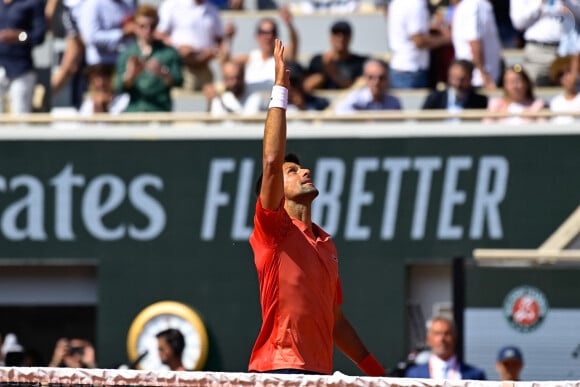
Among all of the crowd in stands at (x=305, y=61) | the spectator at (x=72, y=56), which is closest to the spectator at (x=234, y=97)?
the crowd in stands at (x=305, y=61)

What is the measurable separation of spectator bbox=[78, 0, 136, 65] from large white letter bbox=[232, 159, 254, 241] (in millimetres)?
1806

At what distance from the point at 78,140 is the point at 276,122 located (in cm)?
702

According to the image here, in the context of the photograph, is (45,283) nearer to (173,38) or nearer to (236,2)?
(173,38)

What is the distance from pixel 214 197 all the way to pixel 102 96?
1.27 meters

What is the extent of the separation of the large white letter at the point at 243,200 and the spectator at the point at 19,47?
6.26 ft

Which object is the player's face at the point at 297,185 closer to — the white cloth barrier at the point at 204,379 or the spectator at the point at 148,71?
the white cloth barrier at the point at 204,379

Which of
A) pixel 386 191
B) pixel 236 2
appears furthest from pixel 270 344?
pixel 236 2

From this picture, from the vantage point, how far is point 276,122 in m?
6.32

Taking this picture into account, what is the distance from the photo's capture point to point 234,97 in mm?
13164

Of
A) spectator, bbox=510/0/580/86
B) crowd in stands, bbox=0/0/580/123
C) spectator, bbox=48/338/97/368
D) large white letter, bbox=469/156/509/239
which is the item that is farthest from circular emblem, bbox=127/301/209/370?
spectator, bbox=510/0/580/86

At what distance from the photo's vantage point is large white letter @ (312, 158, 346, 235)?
1284 cm

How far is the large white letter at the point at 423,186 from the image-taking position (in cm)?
1269

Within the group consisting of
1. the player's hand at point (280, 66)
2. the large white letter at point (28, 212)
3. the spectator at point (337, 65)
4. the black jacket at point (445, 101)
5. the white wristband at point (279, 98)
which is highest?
the spectator at point (337, 65)

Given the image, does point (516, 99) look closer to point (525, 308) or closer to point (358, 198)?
point (358, 198)
